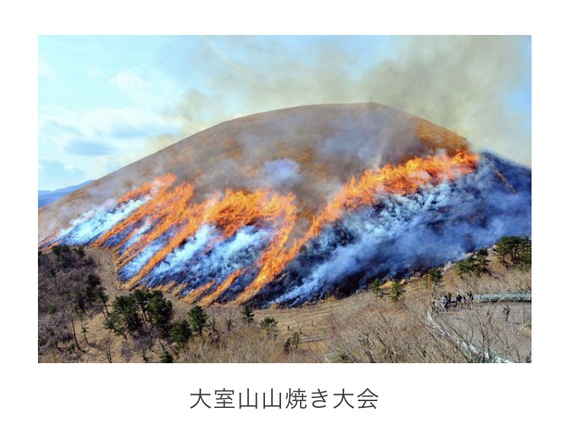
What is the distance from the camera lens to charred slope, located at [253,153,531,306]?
21.6ft

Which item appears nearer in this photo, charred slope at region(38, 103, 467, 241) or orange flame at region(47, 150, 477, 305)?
orange flame at region(47, 150, 477, 305)

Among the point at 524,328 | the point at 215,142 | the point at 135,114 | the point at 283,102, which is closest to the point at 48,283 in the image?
the point at 135,114

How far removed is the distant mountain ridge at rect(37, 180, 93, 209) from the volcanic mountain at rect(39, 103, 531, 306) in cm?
13

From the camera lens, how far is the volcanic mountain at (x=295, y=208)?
6625 mm

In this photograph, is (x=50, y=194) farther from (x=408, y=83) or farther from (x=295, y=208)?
(x=408, y=83)

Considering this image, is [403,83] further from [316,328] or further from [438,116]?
[316,328]

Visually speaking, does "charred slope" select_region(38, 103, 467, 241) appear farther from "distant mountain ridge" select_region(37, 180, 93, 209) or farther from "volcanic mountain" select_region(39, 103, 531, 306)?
"distant mountain ridge" select_region(37, 180, 93, 209)

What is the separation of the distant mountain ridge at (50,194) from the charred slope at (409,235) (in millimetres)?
3559

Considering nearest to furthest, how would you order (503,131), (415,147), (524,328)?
(524,328), (503,131), (415,147)

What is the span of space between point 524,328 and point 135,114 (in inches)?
271

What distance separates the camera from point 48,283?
632 centimetres

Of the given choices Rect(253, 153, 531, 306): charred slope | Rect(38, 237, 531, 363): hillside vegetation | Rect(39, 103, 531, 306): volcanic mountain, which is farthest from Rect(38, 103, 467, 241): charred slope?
Rect(38, 237, 531, 363): hillside vegetation

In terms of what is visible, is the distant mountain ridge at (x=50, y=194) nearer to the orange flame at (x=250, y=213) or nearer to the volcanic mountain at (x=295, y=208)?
the volcanic mountain at (x=295, y=208)
